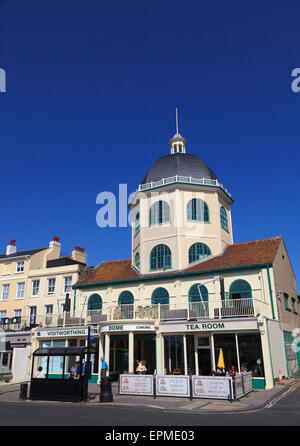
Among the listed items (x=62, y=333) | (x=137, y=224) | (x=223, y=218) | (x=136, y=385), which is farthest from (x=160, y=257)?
(x=136, y=385)

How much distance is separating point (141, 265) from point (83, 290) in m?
5.05

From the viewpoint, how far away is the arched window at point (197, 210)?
85.1 ft

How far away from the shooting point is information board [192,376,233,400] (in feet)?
45.2

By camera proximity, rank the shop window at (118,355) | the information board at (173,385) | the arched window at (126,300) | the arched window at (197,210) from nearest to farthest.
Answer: the information board at (173,385), the shop window at (118,355), the arched window at (126,300), the arched window at (197,210)

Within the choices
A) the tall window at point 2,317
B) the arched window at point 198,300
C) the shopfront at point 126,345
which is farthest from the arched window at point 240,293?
the tall window at point 2,317

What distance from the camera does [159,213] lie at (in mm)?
26625

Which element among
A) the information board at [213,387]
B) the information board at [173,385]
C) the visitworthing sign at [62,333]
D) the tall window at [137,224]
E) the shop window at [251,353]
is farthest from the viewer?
the tall window at [137,224]

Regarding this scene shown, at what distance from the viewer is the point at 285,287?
78.0ft

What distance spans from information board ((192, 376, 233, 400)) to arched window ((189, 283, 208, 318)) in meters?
7.01

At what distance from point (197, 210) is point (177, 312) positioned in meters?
8.04

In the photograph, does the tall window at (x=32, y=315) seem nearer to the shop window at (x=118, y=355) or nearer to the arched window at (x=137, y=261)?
the shop window at (x=118, y=355)

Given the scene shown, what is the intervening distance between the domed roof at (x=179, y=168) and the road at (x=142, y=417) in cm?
1771

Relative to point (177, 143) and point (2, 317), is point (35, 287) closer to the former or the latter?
point (2, 317)

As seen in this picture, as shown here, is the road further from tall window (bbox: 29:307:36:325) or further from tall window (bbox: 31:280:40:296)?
tall window (bbox: 31:280:40:296)
